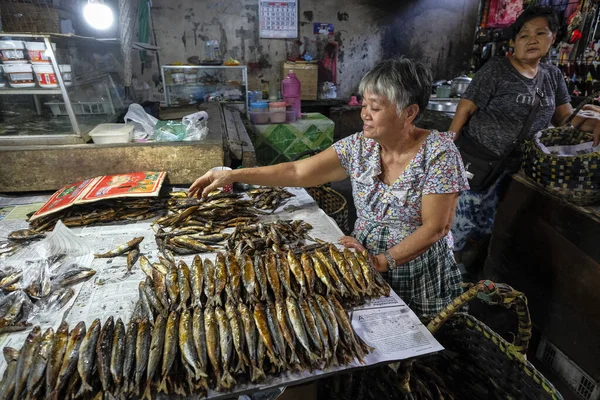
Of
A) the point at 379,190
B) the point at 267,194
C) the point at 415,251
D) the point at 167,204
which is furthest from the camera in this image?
the point at 267,194

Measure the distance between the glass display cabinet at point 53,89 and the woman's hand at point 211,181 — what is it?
1.50 metres

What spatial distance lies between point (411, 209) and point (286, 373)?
1.41 meters

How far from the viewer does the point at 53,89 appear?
329 centimetres

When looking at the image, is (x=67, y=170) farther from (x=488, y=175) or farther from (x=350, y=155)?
(x=488, y=175)

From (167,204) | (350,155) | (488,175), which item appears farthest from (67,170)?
(488,175)

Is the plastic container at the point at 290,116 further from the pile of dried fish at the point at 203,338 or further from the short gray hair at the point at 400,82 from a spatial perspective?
the pile of dried fish at the point at 203,338

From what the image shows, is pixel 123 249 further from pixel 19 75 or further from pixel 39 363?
pixel 19 75

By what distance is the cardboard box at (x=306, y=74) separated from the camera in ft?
29.1

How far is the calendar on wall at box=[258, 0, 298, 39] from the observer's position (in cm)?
857

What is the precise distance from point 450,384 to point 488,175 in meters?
2.34

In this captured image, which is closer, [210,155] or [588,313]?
[588,313]

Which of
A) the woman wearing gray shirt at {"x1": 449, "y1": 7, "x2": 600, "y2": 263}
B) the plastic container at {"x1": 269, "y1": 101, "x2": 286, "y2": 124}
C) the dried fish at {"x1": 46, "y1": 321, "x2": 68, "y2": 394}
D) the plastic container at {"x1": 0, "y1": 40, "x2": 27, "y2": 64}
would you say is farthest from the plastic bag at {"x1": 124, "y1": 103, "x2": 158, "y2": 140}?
the woman wearing gray shirt at {"x1": 449, "y1": 7, "x2": 600, "y2": 263}

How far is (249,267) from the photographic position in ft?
6.84

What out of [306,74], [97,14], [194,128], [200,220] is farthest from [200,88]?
[200,220]
